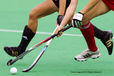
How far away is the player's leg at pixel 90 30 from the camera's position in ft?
22.9

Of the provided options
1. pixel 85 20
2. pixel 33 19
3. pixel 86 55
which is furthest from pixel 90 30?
pixel 33 19

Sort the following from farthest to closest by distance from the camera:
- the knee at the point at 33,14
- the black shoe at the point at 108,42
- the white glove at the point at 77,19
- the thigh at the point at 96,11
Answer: the black shoe at the point at 108,42 < the knee at the point at 33,14 < the thigh at the point at 96,11 < the white glove at the point at 77,19

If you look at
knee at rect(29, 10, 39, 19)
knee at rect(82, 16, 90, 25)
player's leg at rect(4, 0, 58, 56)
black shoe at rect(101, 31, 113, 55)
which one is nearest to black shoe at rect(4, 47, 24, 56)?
player's leg at rect(4, 0, 58, 56)

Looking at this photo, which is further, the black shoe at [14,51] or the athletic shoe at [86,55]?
the athletic shoe at [86,55]

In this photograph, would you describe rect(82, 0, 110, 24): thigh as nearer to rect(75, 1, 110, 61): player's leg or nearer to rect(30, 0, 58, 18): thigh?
rect(75, 1, 110, 61): player's leg

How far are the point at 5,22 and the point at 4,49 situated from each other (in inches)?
102

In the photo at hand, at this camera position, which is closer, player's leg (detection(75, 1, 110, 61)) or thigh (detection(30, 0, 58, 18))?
player's leg (detection(75, 1, 110, 61))

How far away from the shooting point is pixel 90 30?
7.27m

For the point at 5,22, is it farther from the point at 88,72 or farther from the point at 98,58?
the point at 88,72

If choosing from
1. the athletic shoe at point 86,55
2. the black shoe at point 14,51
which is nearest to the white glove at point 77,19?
the athletic shoe at point 86,55

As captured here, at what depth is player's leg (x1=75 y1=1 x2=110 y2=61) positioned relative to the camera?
22.9 feet

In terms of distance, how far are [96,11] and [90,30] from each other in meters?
0.37

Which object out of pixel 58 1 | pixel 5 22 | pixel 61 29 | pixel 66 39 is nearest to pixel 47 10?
pixel 58 1

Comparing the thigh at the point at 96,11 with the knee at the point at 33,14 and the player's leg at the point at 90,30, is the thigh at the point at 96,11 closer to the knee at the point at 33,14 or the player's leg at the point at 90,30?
the player's leg at the point at 90,30
